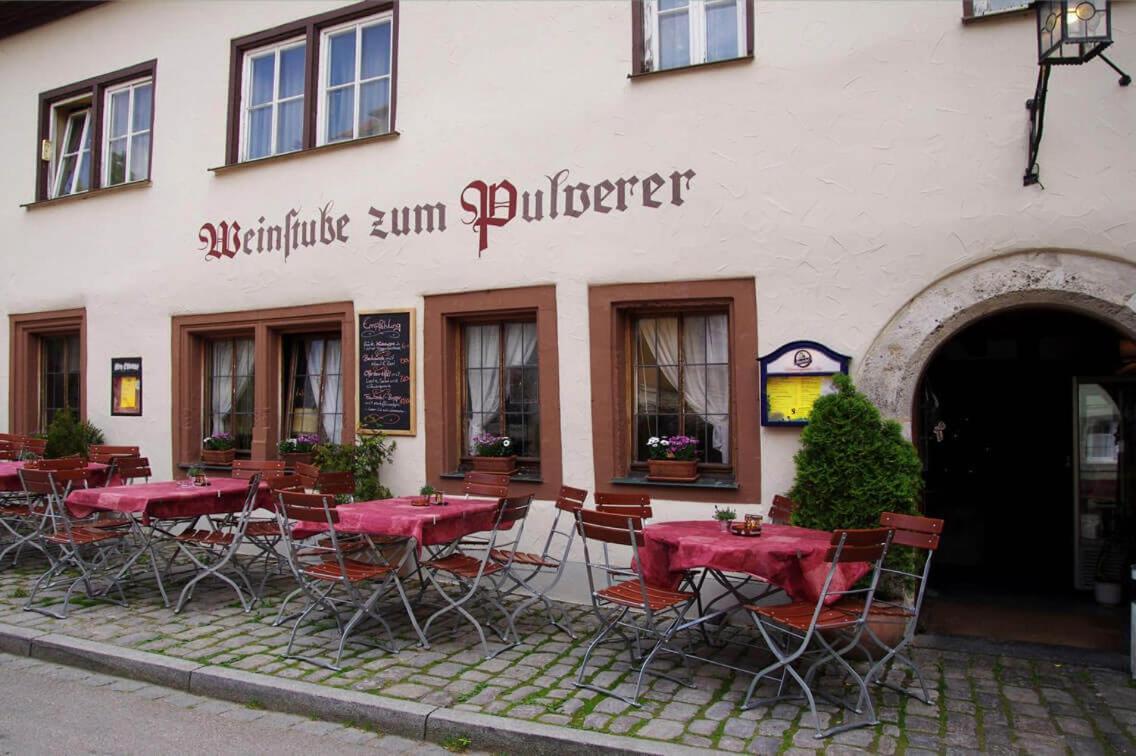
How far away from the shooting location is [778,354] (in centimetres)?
642

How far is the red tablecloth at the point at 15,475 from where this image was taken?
8.00 metres

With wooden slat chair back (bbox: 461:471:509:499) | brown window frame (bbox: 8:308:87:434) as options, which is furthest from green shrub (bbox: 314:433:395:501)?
brown window frame (bbox: 8:308:87:434)

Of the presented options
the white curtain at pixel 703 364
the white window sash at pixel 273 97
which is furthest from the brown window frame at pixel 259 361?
the white curtain at pixel 703 364

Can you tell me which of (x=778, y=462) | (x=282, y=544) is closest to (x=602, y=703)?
(x=778, y=462)

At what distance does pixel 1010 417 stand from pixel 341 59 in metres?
8.51

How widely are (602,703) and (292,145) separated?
672 cm

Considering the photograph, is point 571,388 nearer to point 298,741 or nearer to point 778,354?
point 778,354

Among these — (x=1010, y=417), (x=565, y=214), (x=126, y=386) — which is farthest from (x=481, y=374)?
(x=1010, y=417)

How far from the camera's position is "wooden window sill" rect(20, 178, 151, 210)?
9953mm

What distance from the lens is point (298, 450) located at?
8.67 metres

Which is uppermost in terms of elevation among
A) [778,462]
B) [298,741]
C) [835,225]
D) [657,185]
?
[657,185]

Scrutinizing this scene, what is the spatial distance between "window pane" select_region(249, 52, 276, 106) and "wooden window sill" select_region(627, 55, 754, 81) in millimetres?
4284

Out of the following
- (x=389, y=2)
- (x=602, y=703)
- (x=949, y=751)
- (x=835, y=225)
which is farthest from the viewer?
(x=389, y=2)

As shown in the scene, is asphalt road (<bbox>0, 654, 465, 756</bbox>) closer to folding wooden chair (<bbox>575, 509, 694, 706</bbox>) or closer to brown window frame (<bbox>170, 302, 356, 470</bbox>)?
folding wooden chair (<bbox>575, 509, 694, 706</bbox>)
